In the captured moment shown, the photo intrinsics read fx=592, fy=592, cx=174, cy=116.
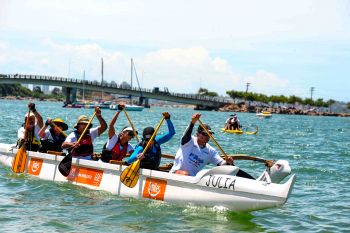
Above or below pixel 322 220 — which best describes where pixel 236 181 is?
above

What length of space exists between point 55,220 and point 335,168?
499 inches

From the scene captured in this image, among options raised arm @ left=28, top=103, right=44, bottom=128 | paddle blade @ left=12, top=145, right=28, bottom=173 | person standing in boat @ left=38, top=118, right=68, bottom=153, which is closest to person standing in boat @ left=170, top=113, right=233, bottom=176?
person standing in boat @ left=38, top=118, right=68, bottom=153

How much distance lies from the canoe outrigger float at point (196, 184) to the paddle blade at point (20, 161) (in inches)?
33.7

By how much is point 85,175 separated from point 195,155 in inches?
119

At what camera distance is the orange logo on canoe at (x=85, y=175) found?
1333 centimetres

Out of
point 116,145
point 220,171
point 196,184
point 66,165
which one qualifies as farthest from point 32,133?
point 220,171

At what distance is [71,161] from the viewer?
13.8 m

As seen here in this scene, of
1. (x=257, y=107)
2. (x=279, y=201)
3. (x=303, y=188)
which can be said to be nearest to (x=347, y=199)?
(x=303, y=188)

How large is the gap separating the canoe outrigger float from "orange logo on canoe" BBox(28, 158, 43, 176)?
0.34 m

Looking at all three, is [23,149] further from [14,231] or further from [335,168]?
[335,168]

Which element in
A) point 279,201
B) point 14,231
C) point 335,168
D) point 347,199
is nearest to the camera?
point 14,231

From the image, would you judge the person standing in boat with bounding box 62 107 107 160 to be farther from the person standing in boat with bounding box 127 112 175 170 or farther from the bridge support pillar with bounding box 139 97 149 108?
the bridge support pillar with bounding box 139 97 149 108

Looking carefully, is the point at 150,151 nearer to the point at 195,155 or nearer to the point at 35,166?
the point at 195,155

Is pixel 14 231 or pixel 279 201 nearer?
pixel 14 231
